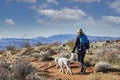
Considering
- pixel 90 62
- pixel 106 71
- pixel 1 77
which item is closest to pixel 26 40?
pixel 90 62

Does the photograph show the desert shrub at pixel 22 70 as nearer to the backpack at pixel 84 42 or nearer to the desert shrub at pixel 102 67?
the backpack at pixel 84 42

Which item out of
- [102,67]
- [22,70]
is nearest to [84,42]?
[102,67]

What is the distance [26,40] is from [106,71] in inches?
792

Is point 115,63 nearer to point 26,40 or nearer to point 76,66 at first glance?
point 76,66

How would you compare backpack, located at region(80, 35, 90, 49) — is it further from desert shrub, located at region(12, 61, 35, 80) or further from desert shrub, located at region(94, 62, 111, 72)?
desert shrub, located at region(12, 61, 35, 80)

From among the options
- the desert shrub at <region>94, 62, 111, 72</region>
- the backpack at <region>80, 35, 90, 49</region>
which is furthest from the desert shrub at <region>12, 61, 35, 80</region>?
the desert shrub at <region>94, 62, 111, 72</region>

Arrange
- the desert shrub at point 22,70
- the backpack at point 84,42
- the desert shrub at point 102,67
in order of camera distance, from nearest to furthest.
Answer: the desert shrub at point 22,70
the backpack at point 84,42
the desert shrub at point 102,67

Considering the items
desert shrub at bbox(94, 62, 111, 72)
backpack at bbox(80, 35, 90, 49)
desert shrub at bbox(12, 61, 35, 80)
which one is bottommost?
desert shrub at bbox(94, 62, 111, 72)

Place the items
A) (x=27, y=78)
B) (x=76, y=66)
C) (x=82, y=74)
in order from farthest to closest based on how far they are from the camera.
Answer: (x=76, y=66) → (x=82, y=74) → (x=27, y=78)

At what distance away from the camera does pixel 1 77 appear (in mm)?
10867

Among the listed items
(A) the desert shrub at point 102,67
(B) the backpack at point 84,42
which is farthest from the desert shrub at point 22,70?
(A) the desert shrub at point 102,67

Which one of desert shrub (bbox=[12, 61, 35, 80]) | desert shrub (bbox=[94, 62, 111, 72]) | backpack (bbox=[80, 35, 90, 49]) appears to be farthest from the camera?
desert shrub (bbox=[94, 62, 111, 72])

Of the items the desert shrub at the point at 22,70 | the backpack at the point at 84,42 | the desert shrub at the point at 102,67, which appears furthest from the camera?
the desert shrub at the point at 102,67

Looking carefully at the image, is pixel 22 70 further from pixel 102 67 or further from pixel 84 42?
pixel 102 67
